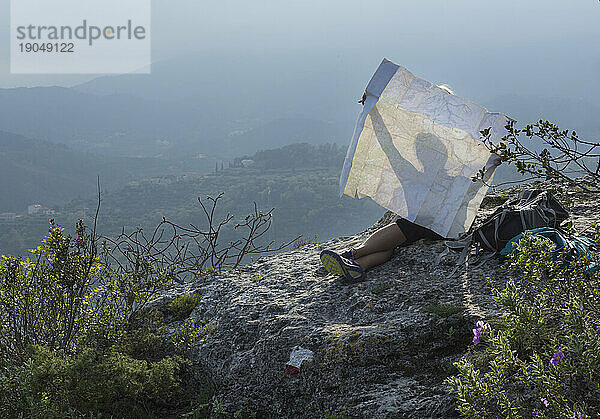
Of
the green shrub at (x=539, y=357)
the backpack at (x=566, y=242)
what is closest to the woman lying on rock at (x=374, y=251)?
the backpack at (x=566, y=242)

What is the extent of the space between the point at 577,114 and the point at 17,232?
131334 mm

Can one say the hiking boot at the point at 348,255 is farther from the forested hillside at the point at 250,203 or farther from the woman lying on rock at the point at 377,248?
the forested hillside at the point at 250,203

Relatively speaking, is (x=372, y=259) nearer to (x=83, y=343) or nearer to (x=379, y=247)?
(x=379, y=247)

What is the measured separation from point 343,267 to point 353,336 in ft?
3.58

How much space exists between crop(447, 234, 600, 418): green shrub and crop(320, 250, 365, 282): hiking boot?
59.1 inches

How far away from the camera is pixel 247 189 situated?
64438 mm

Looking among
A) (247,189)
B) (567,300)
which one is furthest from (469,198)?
(247,189)

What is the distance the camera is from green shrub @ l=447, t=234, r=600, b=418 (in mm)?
1925

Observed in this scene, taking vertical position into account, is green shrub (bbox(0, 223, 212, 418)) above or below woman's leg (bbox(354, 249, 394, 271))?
below

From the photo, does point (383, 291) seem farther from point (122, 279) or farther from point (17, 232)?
point (17, 232)

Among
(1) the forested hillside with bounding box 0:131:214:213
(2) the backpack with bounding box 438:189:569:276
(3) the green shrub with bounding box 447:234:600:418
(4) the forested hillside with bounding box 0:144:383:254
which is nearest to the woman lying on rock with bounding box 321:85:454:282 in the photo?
(2) the backpack with bounding box 438:189:569:276

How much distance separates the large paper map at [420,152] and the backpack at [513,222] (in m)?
0.37

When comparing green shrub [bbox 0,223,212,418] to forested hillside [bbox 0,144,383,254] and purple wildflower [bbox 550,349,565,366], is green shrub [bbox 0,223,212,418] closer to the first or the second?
purple wildflower [bbox 550,349,565,366]

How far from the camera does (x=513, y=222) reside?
12.4ft
